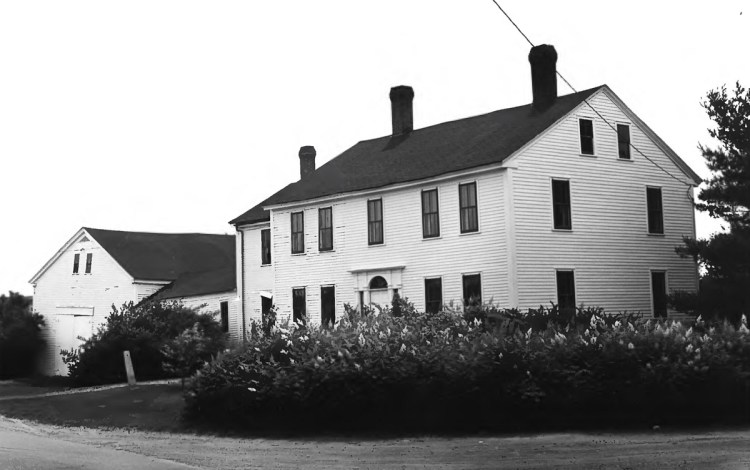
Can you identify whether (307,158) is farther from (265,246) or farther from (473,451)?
(473,451)

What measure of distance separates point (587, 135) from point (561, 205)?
2.88 meters

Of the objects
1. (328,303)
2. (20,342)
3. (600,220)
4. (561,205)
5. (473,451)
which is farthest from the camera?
(20,342)

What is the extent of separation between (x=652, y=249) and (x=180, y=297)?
72.8ft

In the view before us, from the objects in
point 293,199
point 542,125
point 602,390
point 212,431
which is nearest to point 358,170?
point 293,199

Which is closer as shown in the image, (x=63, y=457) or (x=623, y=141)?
(x=63, y=457)

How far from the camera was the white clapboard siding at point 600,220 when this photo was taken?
29312mm

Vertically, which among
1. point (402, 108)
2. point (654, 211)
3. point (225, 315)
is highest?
point (402, 108)

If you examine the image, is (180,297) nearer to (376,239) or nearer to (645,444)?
(376,239)

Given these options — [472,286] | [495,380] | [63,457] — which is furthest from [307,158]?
[63,457]

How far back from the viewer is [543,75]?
33250 millimetres

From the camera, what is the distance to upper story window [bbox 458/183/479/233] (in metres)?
30.2

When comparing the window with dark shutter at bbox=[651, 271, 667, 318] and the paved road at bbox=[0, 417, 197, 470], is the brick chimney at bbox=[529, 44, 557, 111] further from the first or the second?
the paved road at bbox=[0, 417, 197, 470]

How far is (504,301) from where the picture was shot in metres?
28.8

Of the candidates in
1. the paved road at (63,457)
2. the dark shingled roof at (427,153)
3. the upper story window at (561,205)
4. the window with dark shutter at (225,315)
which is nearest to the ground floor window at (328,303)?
the dark shingled roof at (427,153)
